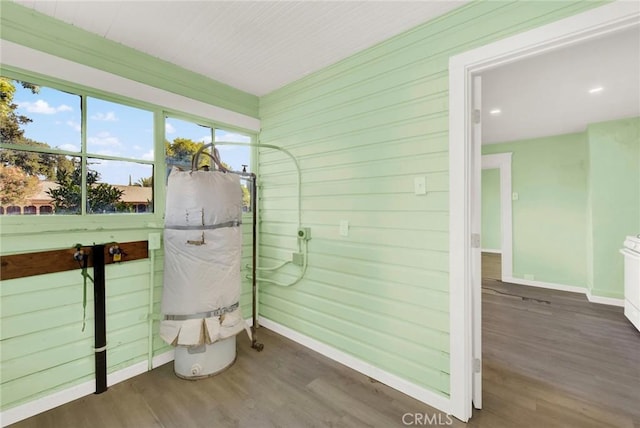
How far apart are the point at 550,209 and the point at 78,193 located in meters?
5.94

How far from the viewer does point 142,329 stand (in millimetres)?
2117

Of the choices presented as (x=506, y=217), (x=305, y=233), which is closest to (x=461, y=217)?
(x=305, y=233)

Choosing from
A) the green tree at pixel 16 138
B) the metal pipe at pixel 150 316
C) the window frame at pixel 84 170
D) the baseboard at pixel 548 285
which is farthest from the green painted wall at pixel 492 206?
the green tree at pixel 16 138

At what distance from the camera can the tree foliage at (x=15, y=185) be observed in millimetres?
1603

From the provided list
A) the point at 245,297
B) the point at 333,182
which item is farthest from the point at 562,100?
the point at 245,297

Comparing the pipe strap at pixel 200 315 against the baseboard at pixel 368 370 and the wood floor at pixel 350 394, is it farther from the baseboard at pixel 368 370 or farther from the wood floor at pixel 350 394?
the baseboard at pixel 368 370

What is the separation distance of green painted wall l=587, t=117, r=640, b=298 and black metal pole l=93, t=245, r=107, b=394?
557 cm

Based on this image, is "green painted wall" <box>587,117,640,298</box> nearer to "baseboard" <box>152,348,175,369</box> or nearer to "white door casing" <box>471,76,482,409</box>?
"white door casing" <box>471,76,482,409</box>

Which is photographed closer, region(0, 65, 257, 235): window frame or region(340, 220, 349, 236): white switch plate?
region(0, 65, 257, 235): window frame

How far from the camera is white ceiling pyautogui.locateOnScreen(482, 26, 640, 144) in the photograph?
212 centimetres

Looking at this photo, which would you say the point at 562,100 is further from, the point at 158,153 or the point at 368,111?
the point at 158,153

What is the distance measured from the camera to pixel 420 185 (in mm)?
1809

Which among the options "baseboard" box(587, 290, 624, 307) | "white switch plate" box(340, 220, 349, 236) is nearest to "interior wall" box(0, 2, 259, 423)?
"white switch plate" box(340, 220, 349, 236)

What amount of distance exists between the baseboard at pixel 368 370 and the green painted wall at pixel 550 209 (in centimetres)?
390
